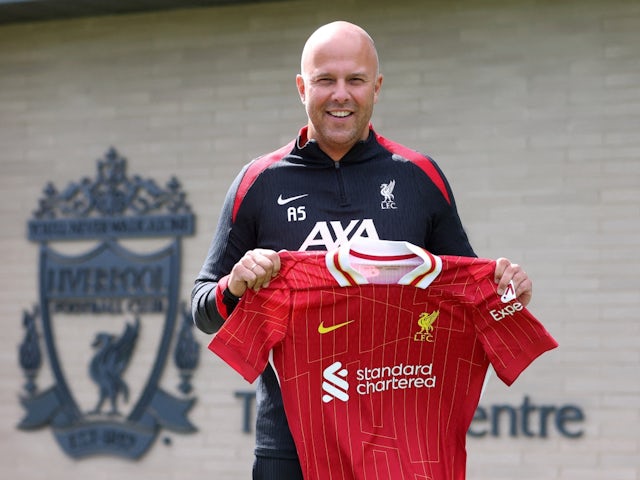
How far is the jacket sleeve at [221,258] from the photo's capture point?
3.28 m

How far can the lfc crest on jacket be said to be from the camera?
737 centimetres

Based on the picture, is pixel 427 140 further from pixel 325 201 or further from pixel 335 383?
pixel 335 383

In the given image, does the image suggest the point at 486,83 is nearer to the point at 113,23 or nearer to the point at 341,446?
the point at 113,23

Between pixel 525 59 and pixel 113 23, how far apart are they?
8.98ft

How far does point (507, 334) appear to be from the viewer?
3312 millimetres

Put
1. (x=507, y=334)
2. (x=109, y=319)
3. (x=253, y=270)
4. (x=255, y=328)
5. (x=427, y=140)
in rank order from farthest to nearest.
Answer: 1. (x=109, y=319)
2. (x=427, y=140)
3. (x=507, y=334)
4. (x=255, y=328)
5. (x=253, y=270)

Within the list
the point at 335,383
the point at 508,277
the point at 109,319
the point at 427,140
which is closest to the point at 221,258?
the point at 335,383

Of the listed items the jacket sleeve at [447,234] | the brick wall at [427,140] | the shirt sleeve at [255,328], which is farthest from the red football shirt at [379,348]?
the brick wall at [427,140]

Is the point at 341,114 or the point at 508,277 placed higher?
the point at 341,114

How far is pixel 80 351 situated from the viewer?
7.59m

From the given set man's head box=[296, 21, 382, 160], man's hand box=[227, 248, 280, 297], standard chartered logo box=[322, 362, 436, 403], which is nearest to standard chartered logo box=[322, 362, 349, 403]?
standard chartered logo box=[322, 362, 436, 403]

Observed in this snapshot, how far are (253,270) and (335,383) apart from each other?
15.8 inches

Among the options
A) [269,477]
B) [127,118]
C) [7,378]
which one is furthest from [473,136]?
[269,477]

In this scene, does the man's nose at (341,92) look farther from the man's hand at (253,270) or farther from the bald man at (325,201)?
the man's hand at (253,270)
